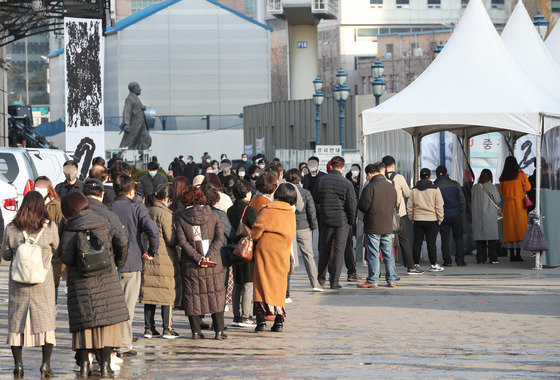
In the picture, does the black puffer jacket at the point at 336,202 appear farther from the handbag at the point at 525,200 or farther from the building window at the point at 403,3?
the building window at the point at 403,3

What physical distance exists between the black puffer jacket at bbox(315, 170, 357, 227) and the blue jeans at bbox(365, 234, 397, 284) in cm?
42

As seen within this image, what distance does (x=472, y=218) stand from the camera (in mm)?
19047

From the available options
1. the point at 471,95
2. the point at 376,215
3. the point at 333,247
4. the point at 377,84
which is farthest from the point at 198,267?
the point at 377,84

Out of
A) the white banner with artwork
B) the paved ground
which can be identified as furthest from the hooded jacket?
the white banner with artwork

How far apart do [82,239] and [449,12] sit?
337ft

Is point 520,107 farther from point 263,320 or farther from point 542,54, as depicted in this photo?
point 263,320

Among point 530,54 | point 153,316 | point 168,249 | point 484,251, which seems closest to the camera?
point 168,249

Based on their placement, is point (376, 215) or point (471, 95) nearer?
point (376, 215)

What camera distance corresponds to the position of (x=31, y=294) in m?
8.55

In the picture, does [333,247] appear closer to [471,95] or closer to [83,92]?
[471,95]

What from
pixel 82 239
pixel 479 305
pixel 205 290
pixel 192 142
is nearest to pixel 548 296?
pixel 479 305

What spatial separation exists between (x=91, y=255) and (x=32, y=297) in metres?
0.68

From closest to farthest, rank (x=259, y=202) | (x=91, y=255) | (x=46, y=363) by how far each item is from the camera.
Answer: (x=91, y=255), (x=46, y=363), (x=259, y=202)

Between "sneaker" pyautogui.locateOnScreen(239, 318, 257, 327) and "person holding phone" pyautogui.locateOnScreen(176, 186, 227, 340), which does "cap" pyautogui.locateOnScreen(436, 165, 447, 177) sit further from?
"person holding phone" pyautogui.locateOnScreen(176, 186, 227, 340)
